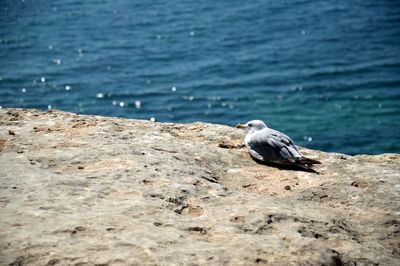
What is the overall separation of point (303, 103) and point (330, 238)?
2166 cm

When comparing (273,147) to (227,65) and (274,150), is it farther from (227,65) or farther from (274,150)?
(227,65)

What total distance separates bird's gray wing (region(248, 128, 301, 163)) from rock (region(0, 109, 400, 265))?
17 centimetres

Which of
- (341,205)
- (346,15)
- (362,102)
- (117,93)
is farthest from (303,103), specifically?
(341,205)

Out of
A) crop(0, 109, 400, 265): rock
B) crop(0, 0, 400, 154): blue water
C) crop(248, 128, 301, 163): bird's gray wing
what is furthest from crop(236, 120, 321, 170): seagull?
crop(0, 0, 400, 154): blue water

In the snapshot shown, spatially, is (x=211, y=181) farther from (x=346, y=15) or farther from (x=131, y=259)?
(x=346, y=15)

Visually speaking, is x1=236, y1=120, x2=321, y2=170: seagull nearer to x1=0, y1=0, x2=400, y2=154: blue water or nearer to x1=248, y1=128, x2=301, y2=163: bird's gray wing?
x1=248, y1=128, x2=301, y2=163: bird's gray wing

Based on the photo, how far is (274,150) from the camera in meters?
7.23

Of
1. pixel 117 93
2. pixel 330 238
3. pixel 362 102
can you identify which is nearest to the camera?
pixel 330 238

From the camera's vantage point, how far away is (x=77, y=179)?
584 centimetres

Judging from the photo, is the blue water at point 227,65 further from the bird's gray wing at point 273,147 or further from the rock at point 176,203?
the rock at point 176,203

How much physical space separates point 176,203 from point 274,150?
214cm

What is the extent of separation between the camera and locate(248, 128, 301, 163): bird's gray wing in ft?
23.4

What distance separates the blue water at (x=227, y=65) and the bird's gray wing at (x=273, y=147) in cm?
1495

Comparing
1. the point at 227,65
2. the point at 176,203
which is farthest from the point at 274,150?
the point at 227,65
